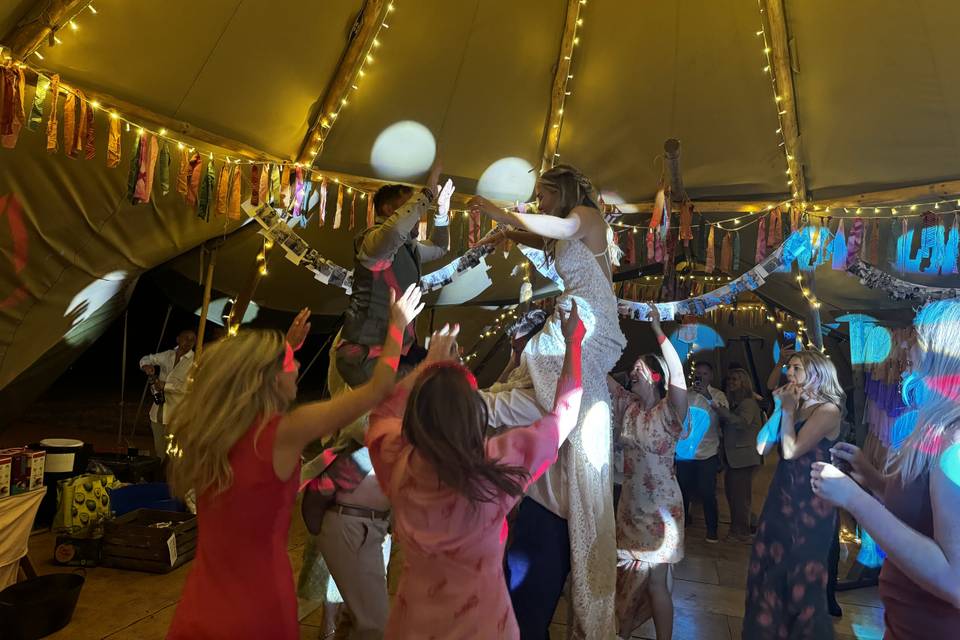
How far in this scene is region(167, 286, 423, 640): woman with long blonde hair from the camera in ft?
5.18

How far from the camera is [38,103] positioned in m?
3.27

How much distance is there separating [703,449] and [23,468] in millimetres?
5063

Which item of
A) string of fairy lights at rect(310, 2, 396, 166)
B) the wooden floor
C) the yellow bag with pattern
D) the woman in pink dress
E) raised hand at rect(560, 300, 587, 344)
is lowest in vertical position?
the wooden floor

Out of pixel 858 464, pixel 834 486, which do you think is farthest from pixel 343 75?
pixel 834 486

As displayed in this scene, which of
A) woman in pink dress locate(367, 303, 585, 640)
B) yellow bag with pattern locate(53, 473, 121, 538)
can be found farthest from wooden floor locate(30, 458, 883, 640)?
woman in pink dress locate(367, 303, 585, 640)

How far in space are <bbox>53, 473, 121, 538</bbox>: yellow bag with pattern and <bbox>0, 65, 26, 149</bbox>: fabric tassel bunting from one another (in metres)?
2.47

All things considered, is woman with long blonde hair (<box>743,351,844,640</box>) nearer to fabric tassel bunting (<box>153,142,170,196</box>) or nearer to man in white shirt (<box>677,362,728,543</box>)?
man in white shirt (<box>677,362,728,543</box>)

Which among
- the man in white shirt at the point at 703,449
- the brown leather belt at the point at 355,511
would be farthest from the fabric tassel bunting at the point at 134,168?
the man in white shirt at the point at 703,449

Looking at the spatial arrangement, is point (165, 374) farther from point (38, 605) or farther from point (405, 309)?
point (405, 309)

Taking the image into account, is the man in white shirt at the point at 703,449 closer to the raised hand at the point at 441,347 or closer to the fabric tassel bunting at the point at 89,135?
the raised hand at the point at 441,347

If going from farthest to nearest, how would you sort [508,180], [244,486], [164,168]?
[508,180], [164,168], [244,486]

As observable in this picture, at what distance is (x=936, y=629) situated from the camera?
4.41 ft

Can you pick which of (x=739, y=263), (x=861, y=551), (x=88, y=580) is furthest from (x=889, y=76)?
(x=88, y=580)

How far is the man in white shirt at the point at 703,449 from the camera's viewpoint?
5.74 metres
